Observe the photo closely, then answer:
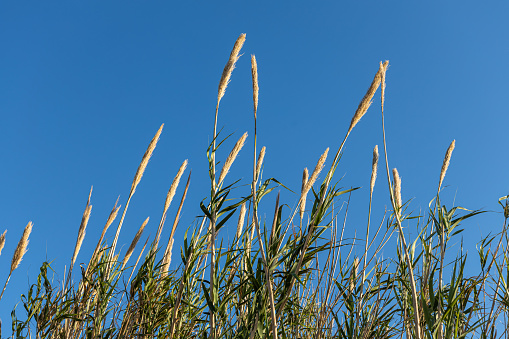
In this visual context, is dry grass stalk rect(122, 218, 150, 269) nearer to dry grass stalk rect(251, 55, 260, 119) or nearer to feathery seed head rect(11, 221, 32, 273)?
feathery seed head rect(11, 221, 32, 273)

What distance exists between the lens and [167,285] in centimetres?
236

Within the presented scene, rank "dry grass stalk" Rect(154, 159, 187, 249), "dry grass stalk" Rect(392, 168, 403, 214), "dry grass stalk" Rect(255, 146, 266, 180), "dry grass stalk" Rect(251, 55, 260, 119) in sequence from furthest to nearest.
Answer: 1. "dry grass stalk" Rect(154, 159, 187, 249)
2. "dry grass stalk" Rect(392, 168, 403, 214)
3. "dry grass stalk" Rect(255, 146, 266, 180)
4. "dry grass stalk" Rect(251, 55, 260, 119)

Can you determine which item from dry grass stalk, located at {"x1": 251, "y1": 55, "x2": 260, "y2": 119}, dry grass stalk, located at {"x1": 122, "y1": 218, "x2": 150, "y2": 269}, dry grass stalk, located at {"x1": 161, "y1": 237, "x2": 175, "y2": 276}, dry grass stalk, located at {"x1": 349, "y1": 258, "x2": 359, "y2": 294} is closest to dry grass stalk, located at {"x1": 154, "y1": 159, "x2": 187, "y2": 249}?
dry grass stalk, located at {"x1": 161, "y1": 237, "x2": 175, "y2": 276}

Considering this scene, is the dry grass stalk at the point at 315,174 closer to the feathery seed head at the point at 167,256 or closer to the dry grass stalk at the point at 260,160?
the dry grass stalk at the point at 260,160

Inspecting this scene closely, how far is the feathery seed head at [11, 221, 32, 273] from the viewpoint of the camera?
9.06 feet

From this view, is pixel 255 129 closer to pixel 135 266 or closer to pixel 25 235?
pixel 135 266

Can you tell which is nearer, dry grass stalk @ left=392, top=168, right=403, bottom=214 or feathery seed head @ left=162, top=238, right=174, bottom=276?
dry grass stalk @ left=392, top=168, right=403, bottom=214

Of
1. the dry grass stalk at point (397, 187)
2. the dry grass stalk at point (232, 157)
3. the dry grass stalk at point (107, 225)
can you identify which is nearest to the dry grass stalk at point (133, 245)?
the dry grass stalk at point (107, 225)

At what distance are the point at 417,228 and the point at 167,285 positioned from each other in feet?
4.49

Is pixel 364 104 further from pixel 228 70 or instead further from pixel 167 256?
pixel 167 256

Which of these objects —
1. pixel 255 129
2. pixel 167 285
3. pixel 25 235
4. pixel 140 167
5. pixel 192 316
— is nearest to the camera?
pixel 255 129

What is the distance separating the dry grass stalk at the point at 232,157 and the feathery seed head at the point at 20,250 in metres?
1.56

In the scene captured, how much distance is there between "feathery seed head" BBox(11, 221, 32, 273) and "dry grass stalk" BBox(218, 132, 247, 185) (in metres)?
1.56

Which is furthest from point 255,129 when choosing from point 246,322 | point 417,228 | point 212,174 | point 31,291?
point 31,291
